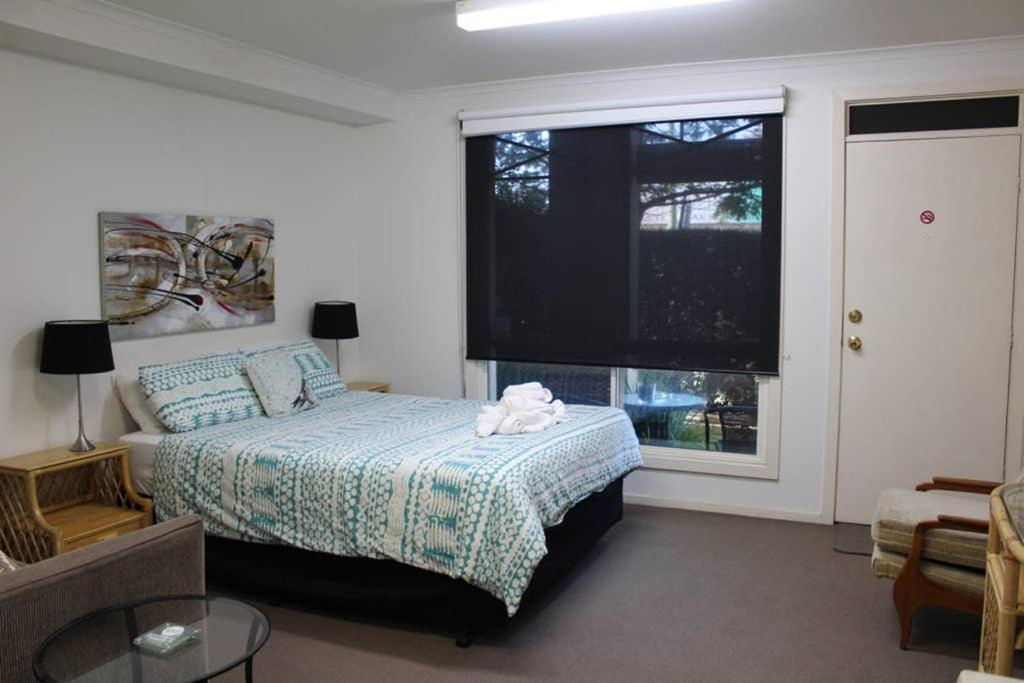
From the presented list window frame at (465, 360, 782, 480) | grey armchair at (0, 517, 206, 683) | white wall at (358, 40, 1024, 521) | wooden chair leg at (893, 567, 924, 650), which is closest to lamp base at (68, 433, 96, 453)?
grey armchair at (0, 517, 206, 683)

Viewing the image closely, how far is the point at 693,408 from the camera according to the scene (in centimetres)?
492

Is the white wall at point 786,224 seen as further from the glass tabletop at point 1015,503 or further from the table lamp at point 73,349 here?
the table lamp at point 73,349

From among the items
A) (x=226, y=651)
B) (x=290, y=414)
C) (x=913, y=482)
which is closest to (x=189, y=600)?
(x=226, y=651)

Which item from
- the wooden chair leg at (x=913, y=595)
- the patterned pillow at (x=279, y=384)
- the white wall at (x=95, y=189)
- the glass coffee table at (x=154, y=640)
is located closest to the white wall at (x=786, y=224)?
A: the white wall at (x=95, y=189)

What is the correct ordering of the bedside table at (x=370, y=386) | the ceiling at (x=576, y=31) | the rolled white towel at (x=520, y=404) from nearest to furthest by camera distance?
the ceiling at (x=576, y=31) → the rolled white towel at (x=520, y=404) → the bedside table at (x=370, y=386)

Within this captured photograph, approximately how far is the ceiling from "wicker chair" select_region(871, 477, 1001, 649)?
2159 mm

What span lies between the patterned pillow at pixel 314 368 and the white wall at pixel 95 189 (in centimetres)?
24

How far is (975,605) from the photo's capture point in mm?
3000

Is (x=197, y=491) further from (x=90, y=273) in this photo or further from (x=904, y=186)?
(x=904, y=186)

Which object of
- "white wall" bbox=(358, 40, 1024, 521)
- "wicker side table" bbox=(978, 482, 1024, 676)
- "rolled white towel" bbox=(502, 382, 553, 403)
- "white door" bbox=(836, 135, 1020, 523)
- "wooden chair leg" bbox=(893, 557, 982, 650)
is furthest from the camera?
"white wall" bbox=(358, 40, 1024, 521)

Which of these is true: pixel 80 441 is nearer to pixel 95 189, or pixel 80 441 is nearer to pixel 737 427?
pixel 95 189

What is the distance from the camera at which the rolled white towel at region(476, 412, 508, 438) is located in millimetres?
3625

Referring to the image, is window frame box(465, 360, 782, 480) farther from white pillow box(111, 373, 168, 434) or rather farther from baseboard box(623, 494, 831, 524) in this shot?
white pillow box(111, 373, 168, 434)

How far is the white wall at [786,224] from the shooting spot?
4.41m
